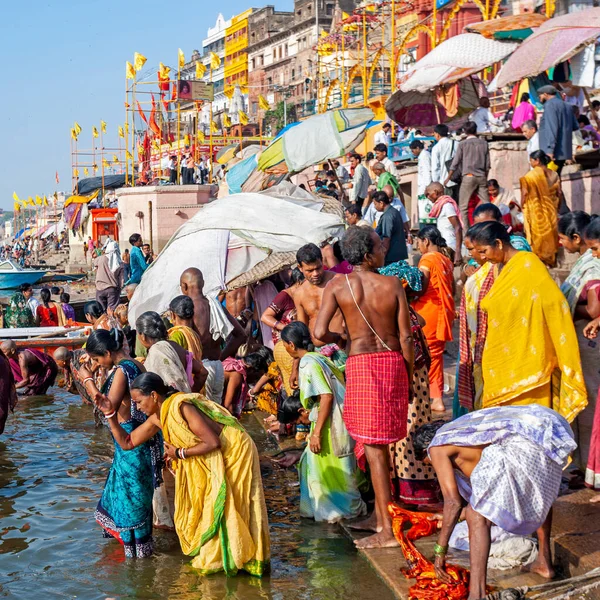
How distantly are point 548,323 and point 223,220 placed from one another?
5.09m

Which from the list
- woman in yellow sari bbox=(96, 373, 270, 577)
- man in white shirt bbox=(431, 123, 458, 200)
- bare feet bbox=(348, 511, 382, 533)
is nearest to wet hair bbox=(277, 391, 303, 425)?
bare feet bbox=(348, 511, 382, 533)

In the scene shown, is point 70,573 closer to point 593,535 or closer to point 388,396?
point 388,396

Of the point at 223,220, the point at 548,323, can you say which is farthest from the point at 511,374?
the point at 223,220

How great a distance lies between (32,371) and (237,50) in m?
76.9

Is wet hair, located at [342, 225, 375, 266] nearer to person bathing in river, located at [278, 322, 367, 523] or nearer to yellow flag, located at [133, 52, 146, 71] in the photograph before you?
person bathing in river, located at [278, 322, 367, 523]

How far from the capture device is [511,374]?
496cm

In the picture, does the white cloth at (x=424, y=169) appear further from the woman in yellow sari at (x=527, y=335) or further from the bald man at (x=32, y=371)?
the woman in yellow sari at (x=527, y=335)

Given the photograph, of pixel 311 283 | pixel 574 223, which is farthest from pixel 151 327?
pixel 574 223

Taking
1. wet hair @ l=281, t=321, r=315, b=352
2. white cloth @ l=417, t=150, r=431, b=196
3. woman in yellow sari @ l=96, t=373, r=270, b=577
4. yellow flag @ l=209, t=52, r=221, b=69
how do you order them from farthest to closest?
yellow flag @ l=209, t=52, r=221, b=69 < white cloth @ l=417, t=150, r=431, b=196 < wet hair @ l=281, t=321, r=315, b=352 < woman in yellow sari @ l=96, t=373, r=270, b=577

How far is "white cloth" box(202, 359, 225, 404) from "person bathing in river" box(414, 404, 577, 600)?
3323 millimetres

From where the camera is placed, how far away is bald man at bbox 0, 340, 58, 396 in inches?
444

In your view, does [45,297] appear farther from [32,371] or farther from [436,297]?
[436,297]

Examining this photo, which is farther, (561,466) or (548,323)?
(548,323)

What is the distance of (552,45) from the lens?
802 cm
